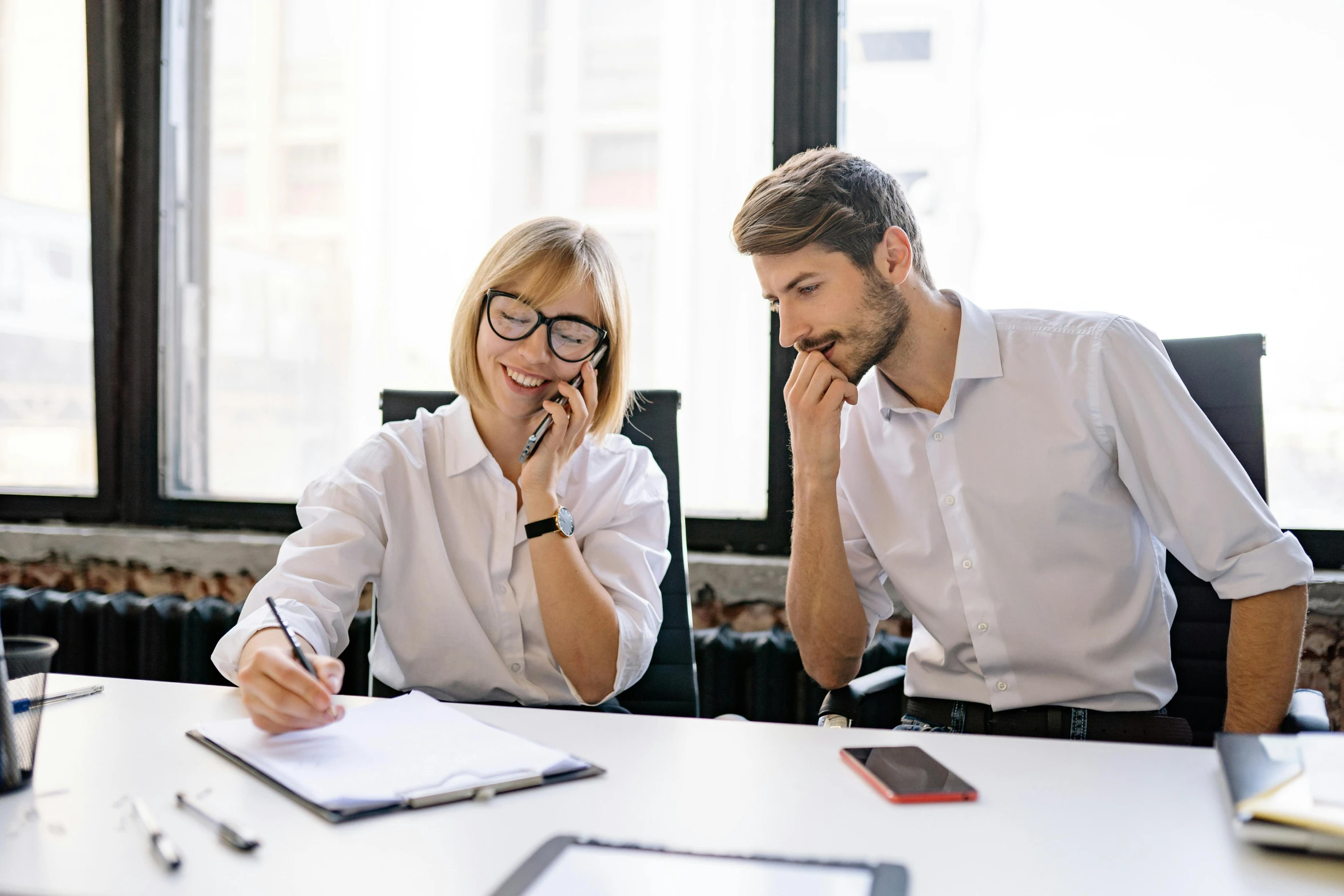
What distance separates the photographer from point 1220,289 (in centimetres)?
199

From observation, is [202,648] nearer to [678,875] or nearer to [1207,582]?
[678,875]

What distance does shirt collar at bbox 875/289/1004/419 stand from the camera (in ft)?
4.81

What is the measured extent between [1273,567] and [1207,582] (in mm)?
192

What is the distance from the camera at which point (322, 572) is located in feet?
4.31

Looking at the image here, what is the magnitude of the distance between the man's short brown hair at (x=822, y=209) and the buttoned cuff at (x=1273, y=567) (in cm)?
67

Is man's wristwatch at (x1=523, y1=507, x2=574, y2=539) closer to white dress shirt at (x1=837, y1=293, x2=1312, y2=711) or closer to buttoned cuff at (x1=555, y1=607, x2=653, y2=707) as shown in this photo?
buttoned cuff at (x1=555, y1=607, x2=653, y2=707)

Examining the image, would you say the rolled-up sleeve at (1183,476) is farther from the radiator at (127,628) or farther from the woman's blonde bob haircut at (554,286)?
the radiator at (127,628)

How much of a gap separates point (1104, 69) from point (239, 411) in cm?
224

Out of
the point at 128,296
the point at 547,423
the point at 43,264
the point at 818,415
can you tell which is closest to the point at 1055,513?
the point at 818,415

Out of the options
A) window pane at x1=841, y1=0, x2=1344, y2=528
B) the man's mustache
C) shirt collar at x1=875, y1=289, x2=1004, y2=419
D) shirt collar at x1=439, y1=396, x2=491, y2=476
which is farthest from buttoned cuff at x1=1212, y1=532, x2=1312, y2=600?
shirt collar at x1=439, y1=396, x2=491, y2=476

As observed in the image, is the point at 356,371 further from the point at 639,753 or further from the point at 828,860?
the point at 828,860

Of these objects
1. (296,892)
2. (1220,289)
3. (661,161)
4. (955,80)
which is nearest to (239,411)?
(661,161)

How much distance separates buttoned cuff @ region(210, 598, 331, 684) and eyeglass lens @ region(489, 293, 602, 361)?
531mm

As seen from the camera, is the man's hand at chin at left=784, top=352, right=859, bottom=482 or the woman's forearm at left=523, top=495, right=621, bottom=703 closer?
the woman's forearm at left=523, top=495, right=621, bottom=703
